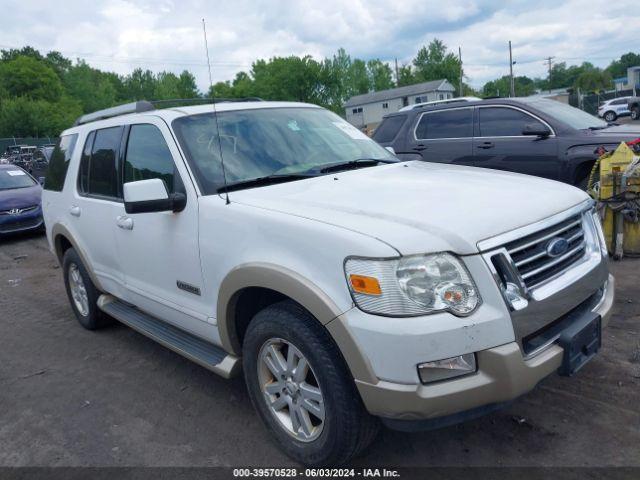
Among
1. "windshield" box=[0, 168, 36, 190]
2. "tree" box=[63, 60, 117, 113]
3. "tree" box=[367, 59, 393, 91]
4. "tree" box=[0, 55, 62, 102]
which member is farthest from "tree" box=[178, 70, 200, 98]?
"windshield" box=[0, 168, 36, 190]

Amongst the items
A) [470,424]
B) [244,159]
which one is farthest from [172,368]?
[470,424]

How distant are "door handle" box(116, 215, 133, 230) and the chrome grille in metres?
2.52

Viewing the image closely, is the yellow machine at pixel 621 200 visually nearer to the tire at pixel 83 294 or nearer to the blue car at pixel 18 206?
the tire at pixel 83 294

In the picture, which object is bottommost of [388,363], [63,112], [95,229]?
[388,363]

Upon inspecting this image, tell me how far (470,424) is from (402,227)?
4.60 ft

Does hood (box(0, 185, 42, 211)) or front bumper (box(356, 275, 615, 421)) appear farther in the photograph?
hood (box(0, 185, 42, 211))

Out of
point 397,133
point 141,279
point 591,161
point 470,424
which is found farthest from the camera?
point 397,133

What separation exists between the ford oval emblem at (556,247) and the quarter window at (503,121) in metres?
5.28

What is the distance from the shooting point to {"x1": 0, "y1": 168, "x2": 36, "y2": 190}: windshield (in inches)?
449

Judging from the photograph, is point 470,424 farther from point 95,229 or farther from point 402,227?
point 95,229

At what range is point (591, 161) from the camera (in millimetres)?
7078

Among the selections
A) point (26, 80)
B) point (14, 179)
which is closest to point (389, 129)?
point (14, 179)

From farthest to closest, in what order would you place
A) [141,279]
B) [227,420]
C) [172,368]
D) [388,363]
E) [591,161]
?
[591,161] → [172,368] → [141,279] → [227,420] → [388,363]

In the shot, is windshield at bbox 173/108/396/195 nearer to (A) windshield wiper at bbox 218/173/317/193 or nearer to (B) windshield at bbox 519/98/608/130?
(A) windshield wiper at bbox 218/173/317/193
